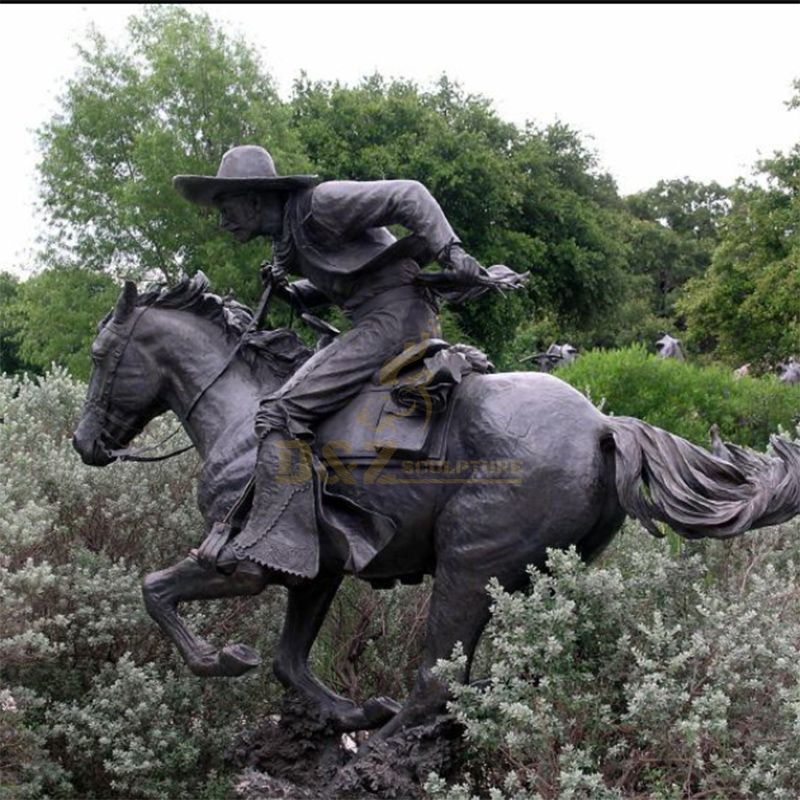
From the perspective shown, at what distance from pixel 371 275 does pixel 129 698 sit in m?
2.63

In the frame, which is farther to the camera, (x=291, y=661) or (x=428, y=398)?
(x=291, y=661)

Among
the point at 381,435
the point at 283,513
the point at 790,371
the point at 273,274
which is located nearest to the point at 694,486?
the point at 381,435

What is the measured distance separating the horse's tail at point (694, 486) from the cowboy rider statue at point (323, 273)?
42.5 inches

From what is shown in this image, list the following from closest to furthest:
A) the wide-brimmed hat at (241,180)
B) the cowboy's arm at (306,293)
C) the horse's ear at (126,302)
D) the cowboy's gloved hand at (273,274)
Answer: the wide-brimmed hat at (241,180)
the cowboy's gloved hand at (273,274)
the horse's ear at (126,302)
the cowboy's arm at (306,293)

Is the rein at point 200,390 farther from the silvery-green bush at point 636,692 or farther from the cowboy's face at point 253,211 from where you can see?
the silvery-green bush at point 636,692

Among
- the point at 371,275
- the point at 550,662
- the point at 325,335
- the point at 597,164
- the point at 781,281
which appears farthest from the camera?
the point at 597,164

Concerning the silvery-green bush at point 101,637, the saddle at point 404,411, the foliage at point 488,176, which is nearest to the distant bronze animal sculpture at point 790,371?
the foliage at point 488,176

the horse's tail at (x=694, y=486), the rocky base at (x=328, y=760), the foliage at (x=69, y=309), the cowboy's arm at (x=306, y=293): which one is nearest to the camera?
the horse's tail at (x=694, y=486)

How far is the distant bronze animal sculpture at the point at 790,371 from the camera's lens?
2309 cm

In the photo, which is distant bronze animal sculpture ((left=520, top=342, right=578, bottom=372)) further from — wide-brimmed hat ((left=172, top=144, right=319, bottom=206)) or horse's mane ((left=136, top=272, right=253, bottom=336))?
wide-brimmed hat ((left=172, top=144, right=319, bottom=206))

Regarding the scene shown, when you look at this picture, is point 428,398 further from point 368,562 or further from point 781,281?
point 781,281

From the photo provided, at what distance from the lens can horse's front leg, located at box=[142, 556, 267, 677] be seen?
504 centimetres

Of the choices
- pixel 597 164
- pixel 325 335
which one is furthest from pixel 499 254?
pixel 325 335

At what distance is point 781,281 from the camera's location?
23.4 meters
